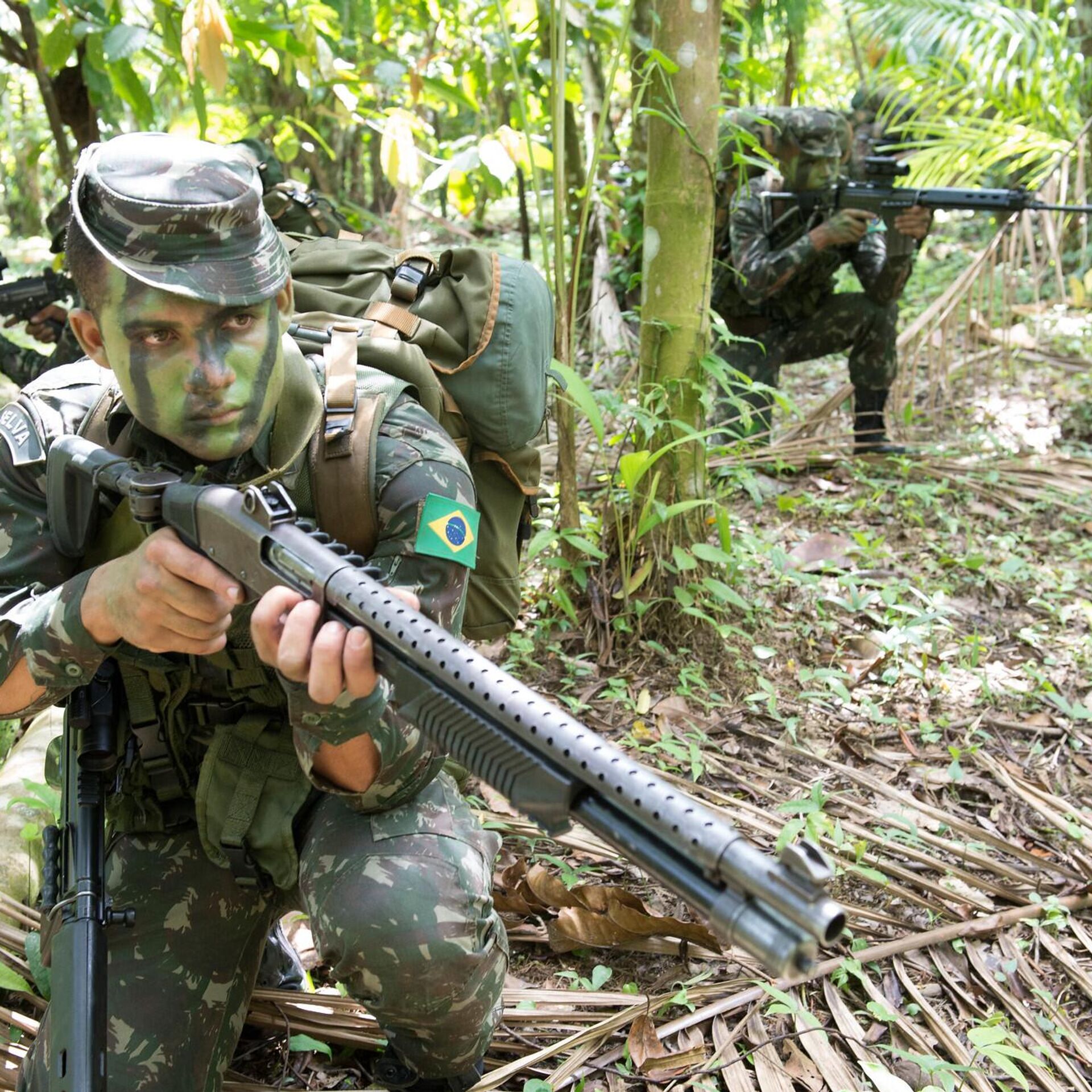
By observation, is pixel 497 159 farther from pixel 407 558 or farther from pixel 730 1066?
pixel 730 1066

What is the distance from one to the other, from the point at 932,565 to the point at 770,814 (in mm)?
2178

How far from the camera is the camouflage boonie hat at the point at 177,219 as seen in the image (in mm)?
1936

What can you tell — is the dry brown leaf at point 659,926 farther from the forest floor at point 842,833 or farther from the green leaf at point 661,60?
the green leaf at point 661,60

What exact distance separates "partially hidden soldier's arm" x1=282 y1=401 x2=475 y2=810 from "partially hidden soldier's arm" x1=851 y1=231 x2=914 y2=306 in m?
5.10

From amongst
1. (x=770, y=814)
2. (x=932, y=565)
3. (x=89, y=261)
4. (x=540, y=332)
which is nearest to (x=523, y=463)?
(x=540, y=332)

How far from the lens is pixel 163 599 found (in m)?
1.83

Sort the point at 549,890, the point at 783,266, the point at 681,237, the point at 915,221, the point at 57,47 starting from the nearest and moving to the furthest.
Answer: the point at 549,890, the point at 681,237, the point at 57,47, the point at 915,221, the point at 783,266

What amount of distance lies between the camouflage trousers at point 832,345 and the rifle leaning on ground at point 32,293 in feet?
11.8

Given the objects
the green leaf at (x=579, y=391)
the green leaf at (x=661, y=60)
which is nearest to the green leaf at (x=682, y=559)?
the green leaf at (x=579, y=391)

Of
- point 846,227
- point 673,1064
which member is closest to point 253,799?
point 673,1064

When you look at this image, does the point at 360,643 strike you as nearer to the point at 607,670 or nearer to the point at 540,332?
the point at 540,332

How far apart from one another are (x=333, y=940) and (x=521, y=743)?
882 mm

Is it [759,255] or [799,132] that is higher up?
[799,132]

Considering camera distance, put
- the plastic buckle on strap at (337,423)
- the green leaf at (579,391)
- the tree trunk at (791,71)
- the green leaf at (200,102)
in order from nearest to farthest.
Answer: the plastic buckle on strap at (337,423) < the green leaf at (579,391) < the green leaf at (200,102) < the tree trunk at (791,71)
